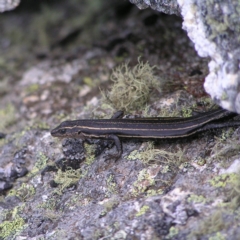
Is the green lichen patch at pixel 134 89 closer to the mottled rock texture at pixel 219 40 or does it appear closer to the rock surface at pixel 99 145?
the rock surface at pixel 99 145

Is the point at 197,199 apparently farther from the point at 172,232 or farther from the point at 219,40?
the point at 219,40

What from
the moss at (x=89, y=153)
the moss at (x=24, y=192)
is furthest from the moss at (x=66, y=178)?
the moss at (x=24, y=192)

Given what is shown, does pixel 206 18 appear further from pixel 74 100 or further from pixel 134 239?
pixel 74 100

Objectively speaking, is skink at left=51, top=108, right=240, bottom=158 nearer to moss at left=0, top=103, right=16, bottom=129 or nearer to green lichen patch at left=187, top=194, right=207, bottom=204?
green lichen patch at left=187, top=194, right=207, bottom=204

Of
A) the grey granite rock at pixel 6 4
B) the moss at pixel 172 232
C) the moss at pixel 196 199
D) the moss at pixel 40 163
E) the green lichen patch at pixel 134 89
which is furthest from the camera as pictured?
the grey granite rock at pixel 6 4

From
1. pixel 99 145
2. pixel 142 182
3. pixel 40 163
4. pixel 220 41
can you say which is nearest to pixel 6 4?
pixel 40 163

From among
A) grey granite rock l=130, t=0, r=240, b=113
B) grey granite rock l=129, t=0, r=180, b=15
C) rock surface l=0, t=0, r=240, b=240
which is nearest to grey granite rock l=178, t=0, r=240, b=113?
grey granite rock l=130, t=0, r=240, b=113
